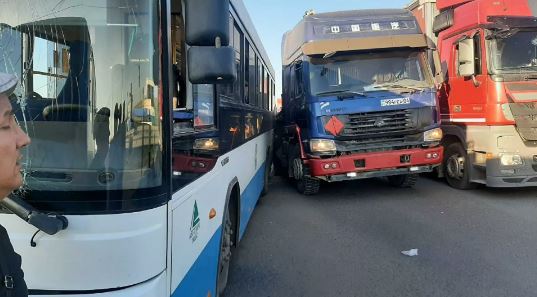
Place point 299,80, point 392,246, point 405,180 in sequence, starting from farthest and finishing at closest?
point 405,180 → point 299,80 → point 392,246

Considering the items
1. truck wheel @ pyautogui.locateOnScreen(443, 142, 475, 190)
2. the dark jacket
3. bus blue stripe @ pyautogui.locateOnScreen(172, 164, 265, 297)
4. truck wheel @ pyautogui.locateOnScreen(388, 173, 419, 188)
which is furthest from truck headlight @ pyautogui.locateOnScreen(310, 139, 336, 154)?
the dark jacket

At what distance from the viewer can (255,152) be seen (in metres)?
6.64

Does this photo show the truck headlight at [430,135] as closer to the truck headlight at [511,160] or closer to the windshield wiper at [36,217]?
the truck headlight at [511,160]

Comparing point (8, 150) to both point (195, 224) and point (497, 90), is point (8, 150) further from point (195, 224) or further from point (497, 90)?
point (497, 90)

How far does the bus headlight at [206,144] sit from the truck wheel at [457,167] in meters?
6.41

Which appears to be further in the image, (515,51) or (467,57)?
(467,57)

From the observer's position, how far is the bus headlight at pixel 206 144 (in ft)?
8.94

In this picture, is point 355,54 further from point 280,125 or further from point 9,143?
point 9,143

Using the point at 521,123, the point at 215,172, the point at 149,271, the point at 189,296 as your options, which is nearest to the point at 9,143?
the point at 149,271

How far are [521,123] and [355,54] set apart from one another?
2.85m

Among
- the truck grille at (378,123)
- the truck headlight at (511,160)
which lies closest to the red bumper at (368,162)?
the truck grille at (378,123)

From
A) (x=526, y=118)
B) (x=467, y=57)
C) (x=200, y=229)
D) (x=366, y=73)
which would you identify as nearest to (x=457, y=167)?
(x=526, y=118)

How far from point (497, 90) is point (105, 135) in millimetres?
7119

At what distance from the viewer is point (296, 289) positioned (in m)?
4.28
